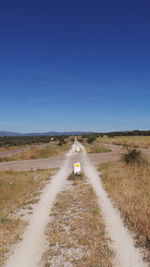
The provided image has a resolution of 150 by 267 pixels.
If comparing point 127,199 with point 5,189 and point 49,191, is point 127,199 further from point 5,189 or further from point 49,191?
point 5,189

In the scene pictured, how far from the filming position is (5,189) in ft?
40.9

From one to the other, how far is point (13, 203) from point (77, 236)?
4862mm

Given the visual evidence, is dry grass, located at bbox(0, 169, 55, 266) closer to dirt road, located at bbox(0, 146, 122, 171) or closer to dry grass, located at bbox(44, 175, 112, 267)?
dry grass, located at bbox(44, 175, 112, 267)

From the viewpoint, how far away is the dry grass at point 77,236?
16.0 feet

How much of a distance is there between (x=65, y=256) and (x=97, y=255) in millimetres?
753

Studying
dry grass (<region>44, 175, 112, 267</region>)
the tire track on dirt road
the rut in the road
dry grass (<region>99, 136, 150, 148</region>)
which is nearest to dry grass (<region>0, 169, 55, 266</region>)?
the rut in the road

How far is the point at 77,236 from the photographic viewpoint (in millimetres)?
6105

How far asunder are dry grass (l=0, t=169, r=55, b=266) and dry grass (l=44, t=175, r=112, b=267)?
1.04 m

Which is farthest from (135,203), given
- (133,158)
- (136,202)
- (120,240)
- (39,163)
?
(39,163)

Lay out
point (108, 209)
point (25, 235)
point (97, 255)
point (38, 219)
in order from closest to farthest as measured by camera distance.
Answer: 1. point (97, 255)
2. point (25, 235)
3. point (38, 219)
4. point (108, 209)

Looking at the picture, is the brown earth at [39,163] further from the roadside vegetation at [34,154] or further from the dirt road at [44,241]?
the dirt road at [44,241]

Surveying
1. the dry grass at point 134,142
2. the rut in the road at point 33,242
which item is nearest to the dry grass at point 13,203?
the rut in the road at point 33,242

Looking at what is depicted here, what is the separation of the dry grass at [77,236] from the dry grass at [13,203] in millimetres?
1040

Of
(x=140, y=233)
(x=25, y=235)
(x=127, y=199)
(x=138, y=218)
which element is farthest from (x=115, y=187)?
(x=25, y=235)
